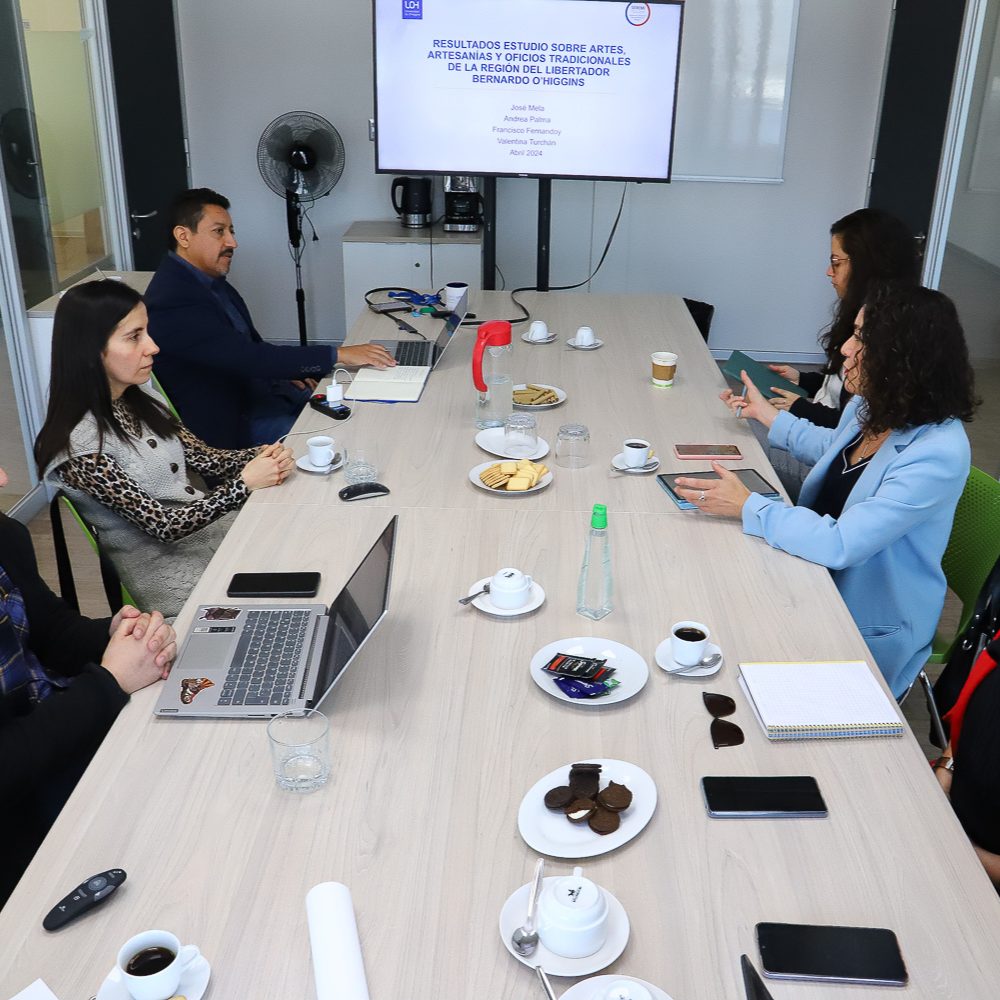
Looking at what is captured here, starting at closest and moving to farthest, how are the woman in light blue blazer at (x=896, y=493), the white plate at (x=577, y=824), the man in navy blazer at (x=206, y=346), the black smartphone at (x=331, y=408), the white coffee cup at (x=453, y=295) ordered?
1. the white plate at (x=577, y=824)
2. the woman in light blue blazer at (x=896, y=493)
3. the black smartphone at (x=331, y=408)
4. the man in navy blazer at (x=206, y=346)
5. the white coffee cup at (x=453, y=295)

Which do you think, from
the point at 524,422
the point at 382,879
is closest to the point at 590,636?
the point at 382,879

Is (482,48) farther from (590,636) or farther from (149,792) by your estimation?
(149,792)

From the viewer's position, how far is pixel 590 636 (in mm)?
1769

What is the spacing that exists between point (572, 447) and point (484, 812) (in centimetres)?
132

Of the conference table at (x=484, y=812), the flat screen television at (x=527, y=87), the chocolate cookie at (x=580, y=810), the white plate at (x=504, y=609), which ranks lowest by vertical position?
the conference table at (x=484, y=812)

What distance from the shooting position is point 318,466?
245cm

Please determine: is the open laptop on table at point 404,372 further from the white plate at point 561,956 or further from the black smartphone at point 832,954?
the black smartphone at point 832,954

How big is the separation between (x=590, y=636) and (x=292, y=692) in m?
0.52

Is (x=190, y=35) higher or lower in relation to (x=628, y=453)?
higher

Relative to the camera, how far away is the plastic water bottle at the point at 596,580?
182 cm

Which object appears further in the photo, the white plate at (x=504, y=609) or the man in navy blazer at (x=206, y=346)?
the man in navy blazer at (x=206, y=346)

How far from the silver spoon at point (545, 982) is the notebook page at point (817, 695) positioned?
57 cm

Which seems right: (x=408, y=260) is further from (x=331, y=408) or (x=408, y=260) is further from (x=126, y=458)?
(x=126, y=458)

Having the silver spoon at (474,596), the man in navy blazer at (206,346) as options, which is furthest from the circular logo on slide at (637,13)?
the silver spoon at (474,596)
